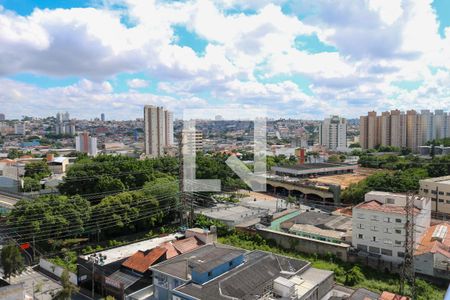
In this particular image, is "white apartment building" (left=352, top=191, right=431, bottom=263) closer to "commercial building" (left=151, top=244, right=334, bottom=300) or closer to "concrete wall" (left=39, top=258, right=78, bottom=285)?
"commercial building" (left=151, top=244, right=334, bottom=300)

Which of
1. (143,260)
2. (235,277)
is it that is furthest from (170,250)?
(235,277)

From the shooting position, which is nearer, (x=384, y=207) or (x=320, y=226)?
(x=384, y=207)

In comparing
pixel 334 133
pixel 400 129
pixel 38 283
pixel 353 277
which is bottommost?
pixel 38 283

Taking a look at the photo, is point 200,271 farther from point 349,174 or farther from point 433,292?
point 349,174

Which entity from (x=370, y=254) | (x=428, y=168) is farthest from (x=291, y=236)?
(x=428, y=168)

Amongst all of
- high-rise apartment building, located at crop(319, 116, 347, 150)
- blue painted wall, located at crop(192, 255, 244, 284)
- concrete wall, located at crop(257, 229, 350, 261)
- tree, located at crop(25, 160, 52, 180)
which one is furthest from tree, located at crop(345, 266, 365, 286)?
high-rise apartment building, located at crop(319, 116, 347, 150)

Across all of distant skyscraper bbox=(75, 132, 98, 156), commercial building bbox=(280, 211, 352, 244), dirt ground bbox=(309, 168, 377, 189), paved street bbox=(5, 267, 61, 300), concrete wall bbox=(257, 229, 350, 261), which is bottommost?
paved street bbox=(5, 267, 61, 300)

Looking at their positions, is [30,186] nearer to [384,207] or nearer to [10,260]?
[10,260]
